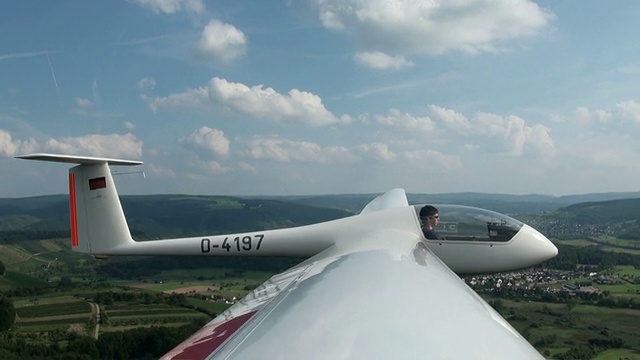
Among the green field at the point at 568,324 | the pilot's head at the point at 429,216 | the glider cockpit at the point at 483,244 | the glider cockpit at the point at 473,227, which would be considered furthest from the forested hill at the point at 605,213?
the pilot's head at the point at 429,216

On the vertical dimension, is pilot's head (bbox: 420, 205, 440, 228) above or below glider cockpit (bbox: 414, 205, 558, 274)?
above

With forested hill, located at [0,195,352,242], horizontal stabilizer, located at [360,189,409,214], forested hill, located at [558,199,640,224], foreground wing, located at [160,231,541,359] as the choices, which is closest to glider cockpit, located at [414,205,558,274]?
horizontal stabilizer, located at [360,189,409,214]

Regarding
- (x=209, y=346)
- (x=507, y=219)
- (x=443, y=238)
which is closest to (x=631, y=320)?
(x=507, y=219)

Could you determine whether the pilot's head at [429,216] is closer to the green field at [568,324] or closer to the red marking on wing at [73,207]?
the green field at [568,324]

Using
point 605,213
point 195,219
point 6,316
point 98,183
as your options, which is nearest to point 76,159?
point 98,183

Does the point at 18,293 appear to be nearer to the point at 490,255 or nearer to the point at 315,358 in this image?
the point at 490,255

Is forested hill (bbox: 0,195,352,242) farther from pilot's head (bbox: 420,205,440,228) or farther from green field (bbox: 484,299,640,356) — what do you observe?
pilot's head (bbox: 420,205,440,228)
